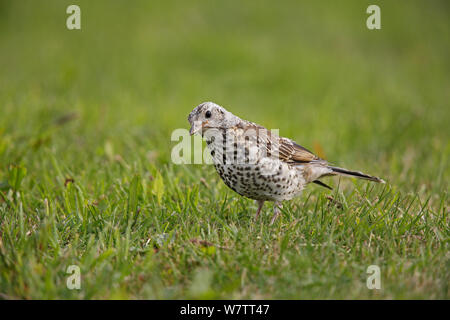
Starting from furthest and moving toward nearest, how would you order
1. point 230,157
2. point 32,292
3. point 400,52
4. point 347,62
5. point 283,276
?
point 400,52 < point 347,62 < point 230,157 < point 283,276 < point 32,292

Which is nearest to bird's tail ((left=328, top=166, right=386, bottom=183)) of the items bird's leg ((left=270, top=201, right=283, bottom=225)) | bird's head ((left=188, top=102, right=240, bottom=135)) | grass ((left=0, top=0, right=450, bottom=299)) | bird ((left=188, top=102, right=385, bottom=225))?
grass ((left=0, top=0, right=450, bottom=299))

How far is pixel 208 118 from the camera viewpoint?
379cm

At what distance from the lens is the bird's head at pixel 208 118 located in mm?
3727

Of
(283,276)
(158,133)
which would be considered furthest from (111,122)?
(283,276)

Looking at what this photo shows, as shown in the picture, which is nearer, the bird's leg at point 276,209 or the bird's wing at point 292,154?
the bird's leg at point 276,209

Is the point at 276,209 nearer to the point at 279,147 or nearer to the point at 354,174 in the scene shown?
the point at 279,147

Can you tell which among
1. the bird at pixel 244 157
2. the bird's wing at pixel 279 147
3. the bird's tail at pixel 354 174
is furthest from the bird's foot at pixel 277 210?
the bird's tail at pixel 354 174

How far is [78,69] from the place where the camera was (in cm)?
909

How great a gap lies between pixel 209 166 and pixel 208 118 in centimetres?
148

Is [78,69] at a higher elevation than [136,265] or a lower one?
higher

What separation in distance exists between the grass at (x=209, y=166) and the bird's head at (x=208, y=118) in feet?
2.24

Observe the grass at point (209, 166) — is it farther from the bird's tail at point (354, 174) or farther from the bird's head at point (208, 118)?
the bird's head at point (208, 118)

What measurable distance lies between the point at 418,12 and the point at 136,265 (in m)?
14.4
